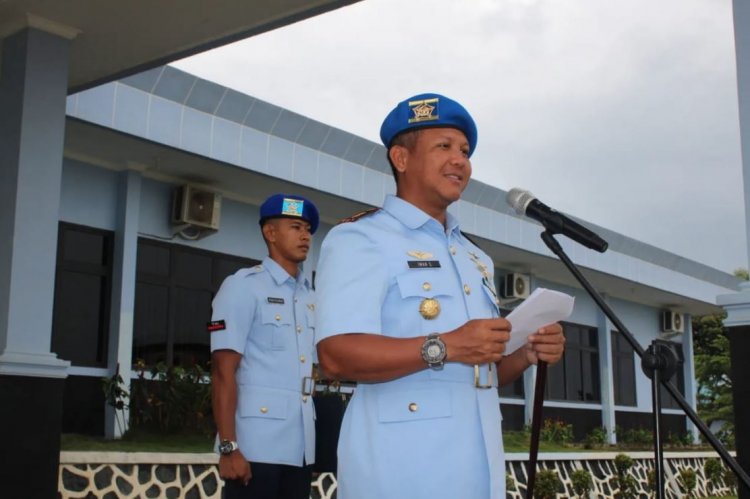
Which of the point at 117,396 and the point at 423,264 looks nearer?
the point at 423,264

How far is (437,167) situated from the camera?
2.39 meters

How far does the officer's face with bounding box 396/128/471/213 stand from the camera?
2395mm

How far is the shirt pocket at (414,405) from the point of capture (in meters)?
2.17

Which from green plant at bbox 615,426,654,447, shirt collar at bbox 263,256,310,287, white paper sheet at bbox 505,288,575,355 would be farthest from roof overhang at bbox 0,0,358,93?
green plant at bbox 615,426,654,447

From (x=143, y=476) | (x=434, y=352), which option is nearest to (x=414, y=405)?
(x=434, y=352)

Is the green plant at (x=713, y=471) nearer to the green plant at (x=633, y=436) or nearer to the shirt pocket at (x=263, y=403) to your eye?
the green plant at (x=633, y=436)

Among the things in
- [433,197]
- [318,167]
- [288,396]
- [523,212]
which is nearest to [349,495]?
[433,197]

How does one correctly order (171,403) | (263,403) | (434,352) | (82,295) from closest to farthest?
(434,352) → (263,403) → (171,403) → (82,295)

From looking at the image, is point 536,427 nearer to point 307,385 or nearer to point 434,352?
point 434,352

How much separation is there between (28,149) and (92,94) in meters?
2.52

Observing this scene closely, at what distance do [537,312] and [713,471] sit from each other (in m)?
13.3

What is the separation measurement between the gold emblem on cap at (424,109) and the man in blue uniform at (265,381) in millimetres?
1705

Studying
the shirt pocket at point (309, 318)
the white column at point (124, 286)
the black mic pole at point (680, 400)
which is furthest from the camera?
the white column at point (124, 286)

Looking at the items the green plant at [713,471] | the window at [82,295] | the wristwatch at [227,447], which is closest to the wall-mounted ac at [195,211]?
the window at [82,295]
